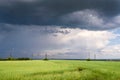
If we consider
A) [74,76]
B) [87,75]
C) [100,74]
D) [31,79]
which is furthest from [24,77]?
[100,74]

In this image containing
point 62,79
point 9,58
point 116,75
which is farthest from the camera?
Result: point 9,58

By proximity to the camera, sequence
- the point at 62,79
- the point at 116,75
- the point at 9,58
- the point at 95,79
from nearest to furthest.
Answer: the point at 62,79 → the point at 95,79 → the point at 116,75 → the point at 9,58

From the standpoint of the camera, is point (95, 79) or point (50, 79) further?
point (95, 79)

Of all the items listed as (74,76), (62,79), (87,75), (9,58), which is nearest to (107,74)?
(87,75)

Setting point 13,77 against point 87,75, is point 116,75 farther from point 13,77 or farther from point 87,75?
point 13,77

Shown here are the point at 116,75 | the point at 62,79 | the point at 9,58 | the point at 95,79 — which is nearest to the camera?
the point at 62,79

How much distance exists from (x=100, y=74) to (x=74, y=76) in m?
7.65

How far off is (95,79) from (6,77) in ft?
47.8

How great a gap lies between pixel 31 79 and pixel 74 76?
7946 mm

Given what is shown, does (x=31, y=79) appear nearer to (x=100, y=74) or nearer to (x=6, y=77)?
(x=6, y=77)

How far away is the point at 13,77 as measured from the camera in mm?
37375

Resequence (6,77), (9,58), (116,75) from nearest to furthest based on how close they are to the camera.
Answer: (6,77) < (116,75) < (9,58)

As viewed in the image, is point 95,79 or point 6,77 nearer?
point 6,77

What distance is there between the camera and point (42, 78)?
1528 inches
